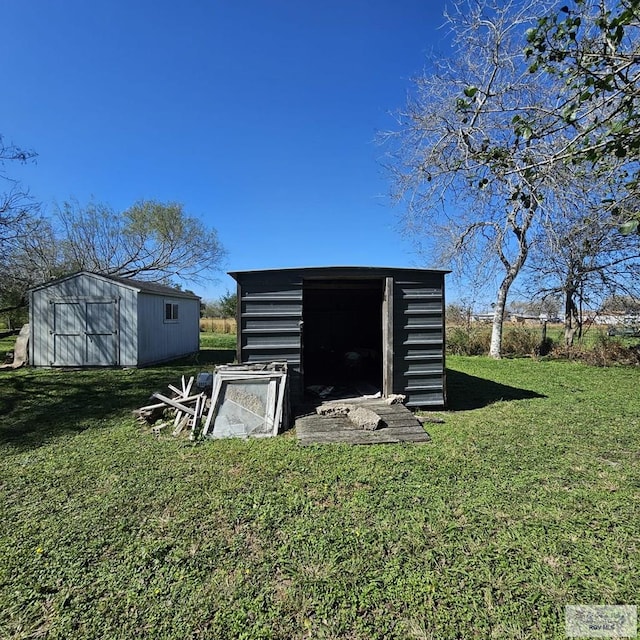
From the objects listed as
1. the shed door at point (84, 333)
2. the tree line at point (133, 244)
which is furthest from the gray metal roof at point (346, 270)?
the tree line at point (133, 244)

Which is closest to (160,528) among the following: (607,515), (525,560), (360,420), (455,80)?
(525,560)

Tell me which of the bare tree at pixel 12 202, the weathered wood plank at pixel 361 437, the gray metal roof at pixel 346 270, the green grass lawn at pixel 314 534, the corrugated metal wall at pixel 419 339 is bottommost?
the green grass lawn at pixel 314 534

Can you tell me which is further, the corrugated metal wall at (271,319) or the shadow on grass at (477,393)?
the shadow on grass at (477,393)

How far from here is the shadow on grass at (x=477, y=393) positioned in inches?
221

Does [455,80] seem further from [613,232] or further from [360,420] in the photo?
[360,420]

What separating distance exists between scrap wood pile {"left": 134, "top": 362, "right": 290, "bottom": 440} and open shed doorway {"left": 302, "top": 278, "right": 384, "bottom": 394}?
2528mm

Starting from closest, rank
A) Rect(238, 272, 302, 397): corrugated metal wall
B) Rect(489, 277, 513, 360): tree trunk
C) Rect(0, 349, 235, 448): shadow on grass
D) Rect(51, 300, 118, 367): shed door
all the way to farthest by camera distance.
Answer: Rect(0, 349, 235, 448): shadow on grass → Rect(238, 272, 302, 397): corrugated metal wall → Rect(51, 300, 118, 367): shed door → Rect(489, 277, 513, 360): tree trunk

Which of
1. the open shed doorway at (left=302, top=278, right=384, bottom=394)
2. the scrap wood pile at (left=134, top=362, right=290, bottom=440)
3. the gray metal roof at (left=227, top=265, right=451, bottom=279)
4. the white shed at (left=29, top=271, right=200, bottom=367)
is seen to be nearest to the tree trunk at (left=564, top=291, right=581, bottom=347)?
the open shed doorway at (left=302, top=278, right=384, bottom=394)

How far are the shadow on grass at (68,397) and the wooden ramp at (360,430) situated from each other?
2.68 m

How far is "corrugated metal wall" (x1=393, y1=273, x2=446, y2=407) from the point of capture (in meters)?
5.01

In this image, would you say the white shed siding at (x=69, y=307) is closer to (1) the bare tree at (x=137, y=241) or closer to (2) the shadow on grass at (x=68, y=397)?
(2) the shadow on grass at (x=68, y=397)

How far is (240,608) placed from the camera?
162 centimetres

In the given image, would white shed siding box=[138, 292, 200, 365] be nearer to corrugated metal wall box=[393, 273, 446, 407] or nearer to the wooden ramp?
the wooden ramp

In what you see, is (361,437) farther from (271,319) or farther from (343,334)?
(343,334)
